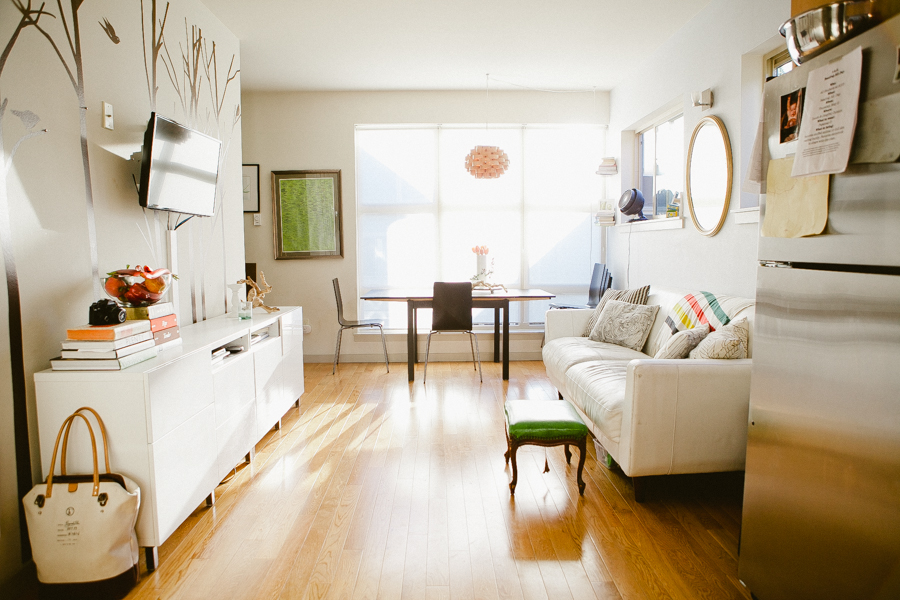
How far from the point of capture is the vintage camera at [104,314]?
182cm

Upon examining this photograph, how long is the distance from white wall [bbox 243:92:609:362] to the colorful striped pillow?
110 inches

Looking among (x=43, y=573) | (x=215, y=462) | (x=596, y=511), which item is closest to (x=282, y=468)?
(x=215, y=462)

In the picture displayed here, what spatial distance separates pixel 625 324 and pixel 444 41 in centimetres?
255

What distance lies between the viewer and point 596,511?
2.22m

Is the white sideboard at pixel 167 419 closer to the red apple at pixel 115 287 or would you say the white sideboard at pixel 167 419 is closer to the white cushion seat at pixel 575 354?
the red apple at pixel 115 287

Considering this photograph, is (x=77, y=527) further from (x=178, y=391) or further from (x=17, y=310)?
(x=17, y=310)

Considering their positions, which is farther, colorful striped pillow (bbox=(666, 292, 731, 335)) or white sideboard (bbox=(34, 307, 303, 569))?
colorful striped pillow (bbox=(666, 292, 731, 335))

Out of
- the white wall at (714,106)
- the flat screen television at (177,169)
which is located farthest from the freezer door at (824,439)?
the flat screen television at (177,169)

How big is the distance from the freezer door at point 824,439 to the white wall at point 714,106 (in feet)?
5.12

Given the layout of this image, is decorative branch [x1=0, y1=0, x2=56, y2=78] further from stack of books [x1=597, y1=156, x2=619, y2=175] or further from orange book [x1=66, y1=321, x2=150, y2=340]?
stack of books [x1=597, y1=156, x2=619, y2=175]

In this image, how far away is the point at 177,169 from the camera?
8.34ft

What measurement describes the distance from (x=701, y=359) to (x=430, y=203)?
11.6 ft

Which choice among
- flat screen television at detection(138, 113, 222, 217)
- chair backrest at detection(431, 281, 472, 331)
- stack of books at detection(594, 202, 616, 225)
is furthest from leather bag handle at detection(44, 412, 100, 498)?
stack of books at detection(594, 202, 616, 225)

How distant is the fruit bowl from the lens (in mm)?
1984
